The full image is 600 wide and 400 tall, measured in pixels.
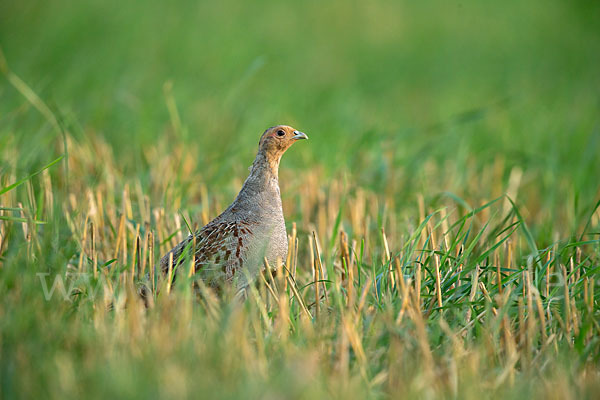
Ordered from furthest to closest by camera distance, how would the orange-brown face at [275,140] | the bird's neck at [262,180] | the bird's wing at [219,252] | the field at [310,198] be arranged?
the orange-brown face at [275,140]
the bird's neck at [262,180]
the bird's wing at [219,252]
the field at [310,198]

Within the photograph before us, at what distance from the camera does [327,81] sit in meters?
10.5

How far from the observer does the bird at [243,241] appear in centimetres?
354

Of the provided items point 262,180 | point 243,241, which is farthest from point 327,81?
point 243,241

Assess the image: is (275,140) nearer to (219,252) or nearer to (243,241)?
(243,241)

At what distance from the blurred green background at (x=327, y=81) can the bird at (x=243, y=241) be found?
1.47m

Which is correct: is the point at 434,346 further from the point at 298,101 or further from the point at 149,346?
the point at 298,101

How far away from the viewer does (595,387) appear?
2.55 metres

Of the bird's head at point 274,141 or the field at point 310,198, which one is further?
the bird's head at point 274,141

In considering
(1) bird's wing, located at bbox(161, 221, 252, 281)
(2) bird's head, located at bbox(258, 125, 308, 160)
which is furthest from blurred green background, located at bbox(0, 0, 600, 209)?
(1) bird's wing, located at bbox(161, 221, 252, 281)

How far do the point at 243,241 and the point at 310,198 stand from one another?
1.93 meters

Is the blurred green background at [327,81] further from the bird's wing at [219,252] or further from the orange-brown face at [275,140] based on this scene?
the bird's wing at [219,252]

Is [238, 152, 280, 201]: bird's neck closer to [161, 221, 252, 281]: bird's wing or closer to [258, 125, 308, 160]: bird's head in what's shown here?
[258, 125, 308, 160]: bird's head

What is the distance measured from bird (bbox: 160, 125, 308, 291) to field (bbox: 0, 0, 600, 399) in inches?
5.5

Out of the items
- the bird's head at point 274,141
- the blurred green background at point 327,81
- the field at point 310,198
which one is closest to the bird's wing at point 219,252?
the field at point 310,198
